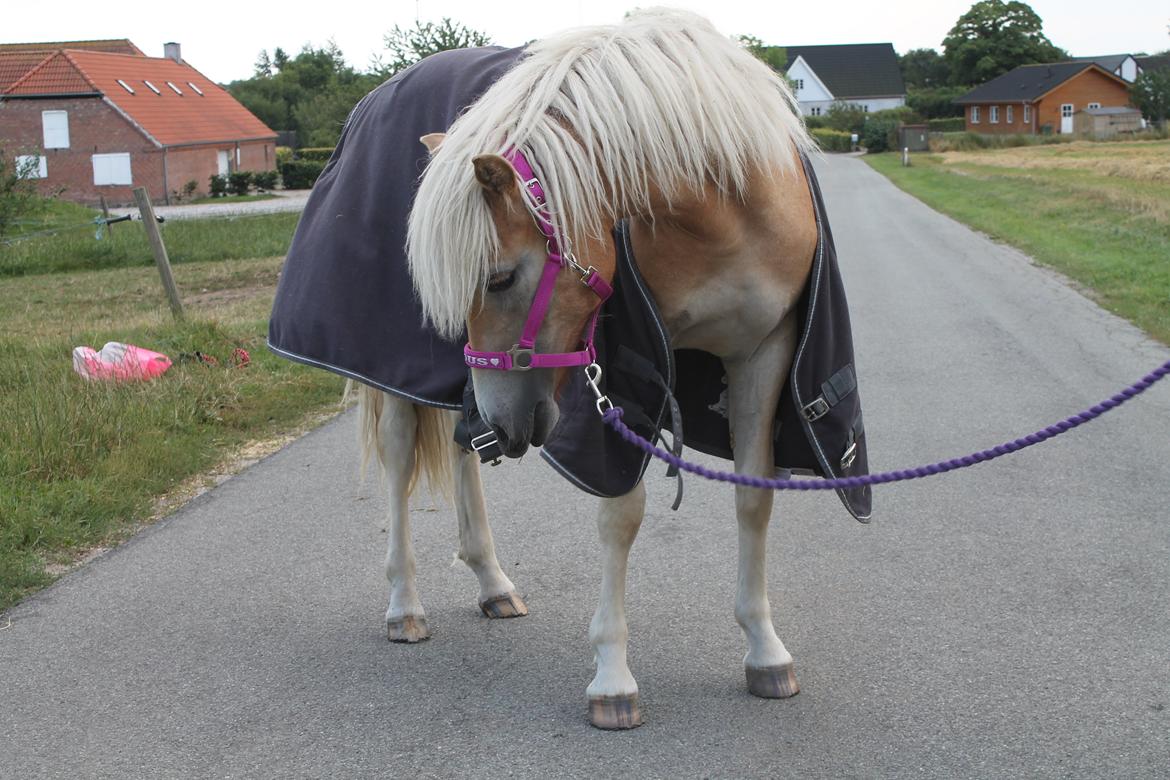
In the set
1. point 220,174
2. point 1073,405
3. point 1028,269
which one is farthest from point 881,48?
point 1073,405

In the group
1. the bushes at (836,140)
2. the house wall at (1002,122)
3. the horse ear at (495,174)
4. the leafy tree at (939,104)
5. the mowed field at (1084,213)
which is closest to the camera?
the horse ear at (495,174)

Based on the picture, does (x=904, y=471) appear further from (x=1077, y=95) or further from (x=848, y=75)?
(x=848, y=75)

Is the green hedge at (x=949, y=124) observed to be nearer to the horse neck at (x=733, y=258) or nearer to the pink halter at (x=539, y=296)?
the horse neck at (x=733, y=258)

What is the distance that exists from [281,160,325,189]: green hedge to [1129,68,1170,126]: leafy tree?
179 ft

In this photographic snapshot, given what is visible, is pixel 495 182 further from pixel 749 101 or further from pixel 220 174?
pixel 220 174

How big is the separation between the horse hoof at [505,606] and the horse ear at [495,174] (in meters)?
1.91

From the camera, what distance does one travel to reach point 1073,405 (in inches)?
272

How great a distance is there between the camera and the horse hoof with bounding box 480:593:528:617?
4020 millimetres

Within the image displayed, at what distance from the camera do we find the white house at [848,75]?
104 m

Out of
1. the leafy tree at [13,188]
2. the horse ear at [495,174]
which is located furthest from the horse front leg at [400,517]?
the leafy tree at [13,188]

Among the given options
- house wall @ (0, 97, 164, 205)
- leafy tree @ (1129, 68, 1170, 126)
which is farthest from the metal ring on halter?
leafy tree @ (1129, 68, 1170, 126)

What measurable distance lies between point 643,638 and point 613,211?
163 cm

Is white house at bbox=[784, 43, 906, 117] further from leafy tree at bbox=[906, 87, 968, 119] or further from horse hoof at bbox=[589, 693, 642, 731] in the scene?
horse hoof at bbox=[589, 693, 642, 731]

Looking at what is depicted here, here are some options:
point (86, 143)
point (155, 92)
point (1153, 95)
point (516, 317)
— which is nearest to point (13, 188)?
point (516, 317)
